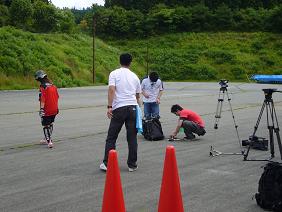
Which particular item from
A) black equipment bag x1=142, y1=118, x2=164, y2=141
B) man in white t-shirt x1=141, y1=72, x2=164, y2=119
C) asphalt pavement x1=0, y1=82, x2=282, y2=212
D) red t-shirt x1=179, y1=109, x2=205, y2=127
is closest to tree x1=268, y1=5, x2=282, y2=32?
asphalt pavement x1=0, y1=82, x2=282, y2=212

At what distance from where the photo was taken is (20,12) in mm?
57562

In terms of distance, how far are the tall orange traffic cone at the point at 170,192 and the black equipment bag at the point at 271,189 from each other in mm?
1161

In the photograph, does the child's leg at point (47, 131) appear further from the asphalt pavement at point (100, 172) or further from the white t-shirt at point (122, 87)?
the white t-shirt at point (122, 87)

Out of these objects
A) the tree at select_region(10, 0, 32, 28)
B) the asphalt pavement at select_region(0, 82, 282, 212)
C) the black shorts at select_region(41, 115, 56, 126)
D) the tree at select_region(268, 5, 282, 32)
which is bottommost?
the asphalt pavement at select_region(0, 82, 282, 212)

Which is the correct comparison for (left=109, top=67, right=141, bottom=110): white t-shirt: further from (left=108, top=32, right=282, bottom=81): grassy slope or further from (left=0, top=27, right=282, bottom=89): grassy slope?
(left=108, top=32, right=282, bottom=81): grassy slope

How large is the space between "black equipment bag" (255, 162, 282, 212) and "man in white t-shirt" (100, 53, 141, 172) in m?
2.74

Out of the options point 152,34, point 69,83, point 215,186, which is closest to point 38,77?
point 215,186

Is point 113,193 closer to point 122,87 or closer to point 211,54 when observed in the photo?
point 122,87

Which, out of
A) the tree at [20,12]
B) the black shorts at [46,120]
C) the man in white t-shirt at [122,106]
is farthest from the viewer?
the tree at [20,12]

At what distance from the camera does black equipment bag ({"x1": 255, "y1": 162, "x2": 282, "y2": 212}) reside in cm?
577

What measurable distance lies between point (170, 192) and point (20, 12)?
182ft

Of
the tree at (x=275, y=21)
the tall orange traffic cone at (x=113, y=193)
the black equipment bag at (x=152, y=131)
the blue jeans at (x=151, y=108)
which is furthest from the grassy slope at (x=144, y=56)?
the tall orange traffic cone at (x=113, y=193)

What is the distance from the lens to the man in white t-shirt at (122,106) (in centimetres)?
809

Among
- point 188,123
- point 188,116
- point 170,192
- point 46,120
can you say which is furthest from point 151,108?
point 170,192
